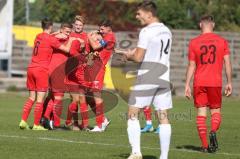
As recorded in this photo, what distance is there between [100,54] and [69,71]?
33.9 inches

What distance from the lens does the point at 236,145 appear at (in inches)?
629

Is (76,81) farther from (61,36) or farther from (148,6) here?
(148,6)

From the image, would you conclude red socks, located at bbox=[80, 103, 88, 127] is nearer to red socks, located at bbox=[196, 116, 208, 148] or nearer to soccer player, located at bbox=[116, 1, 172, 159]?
red socks, located at bbox=[196, 116, 208, 148]

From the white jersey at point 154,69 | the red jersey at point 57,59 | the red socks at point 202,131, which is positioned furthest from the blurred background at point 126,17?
the white jersey at point 154,69

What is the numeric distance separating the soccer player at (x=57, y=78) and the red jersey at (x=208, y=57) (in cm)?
436

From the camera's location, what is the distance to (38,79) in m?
18.3

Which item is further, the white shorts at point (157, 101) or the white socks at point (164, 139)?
the white shorts at point (157, 101)

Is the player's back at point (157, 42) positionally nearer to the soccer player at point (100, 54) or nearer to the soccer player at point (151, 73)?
the soccer player at point (151, 73)

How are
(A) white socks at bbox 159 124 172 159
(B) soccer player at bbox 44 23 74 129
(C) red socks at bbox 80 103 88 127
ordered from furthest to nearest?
(C) red socks at bbox 80 103 88 127 < (B) soccer player at bbox 44 23 74 129 < (A) white socks at bbox 159 124 172 159

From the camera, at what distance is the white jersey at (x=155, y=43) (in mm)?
12766

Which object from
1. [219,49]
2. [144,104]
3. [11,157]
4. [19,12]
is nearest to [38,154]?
[11,157]

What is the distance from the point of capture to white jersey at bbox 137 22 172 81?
41.9ft

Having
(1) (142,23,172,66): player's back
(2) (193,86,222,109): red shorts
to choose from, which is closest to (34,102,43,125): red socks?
(2) (193,86,222,109): red shorts

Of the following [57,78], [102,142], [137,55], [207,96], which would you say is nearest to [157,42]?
[137,55]
